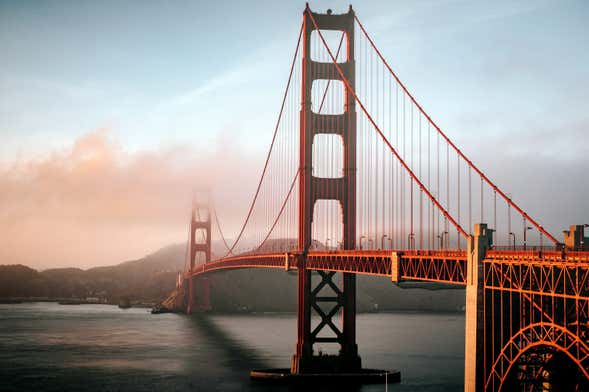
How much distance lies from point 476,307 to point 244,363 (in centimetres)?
3954

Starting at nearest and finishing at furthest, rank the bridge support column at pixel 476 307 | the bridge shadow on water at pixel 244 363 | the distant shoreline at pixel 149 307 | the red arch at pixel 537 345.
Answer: the red arch at pixel 537 345, the bridge support column at pixel 476 307, the bridge shadow on water at pixel 244 363, the distant shoreline at pixel 149 307

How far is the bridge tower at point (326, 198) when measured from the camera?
52.6m

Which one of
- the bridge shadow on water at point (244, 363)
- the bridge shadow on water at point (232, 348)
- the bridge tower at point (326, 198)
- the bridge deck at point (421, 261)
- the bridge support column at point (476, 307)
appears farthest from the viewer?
the bridge shadow on water at point (232, 348)

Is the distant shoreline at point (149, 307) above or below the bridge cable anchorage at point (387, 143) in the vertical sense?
below

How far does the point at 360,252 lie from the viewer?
142 feet

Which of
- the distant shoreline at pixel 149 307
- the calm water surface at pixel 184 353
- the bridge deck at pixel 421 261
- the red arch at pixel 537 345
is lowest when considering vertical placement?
the calm water surface at pixel 184 353

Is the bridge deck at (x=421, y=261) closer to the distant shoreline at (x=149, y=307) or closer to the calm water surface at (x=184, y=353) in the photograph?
the calm water surface at (x=184, y=353)

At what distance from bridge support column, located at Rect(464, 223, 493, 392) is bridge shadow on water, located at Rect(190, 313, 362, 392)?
21058 mm

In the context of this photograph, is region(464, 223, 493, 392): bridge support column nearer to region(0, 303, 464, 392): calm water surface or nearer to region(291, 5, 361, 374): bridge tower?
region(0, 303, 464, 392): calm water surface

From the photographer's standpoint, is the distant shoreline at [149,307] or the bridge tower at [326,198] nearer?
the bridge tower at [326,198]

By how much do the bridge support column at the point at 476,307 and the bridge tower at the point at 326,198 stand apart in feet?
78.8

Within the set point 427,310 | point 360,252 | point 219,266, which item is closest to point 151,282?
point 427,310

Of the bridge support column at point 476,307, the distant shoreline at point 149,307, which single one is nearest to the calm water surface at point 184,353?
the bridge support column at point 476,307

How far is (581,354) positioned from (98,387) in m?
37.0
